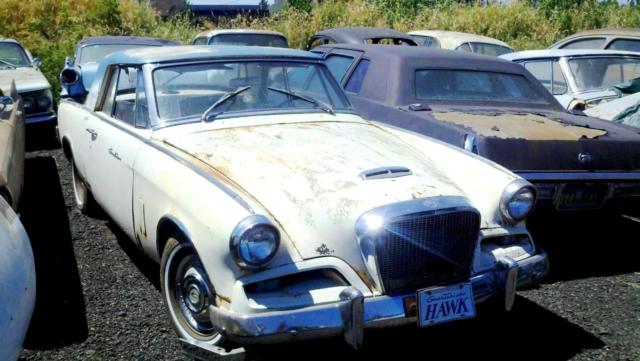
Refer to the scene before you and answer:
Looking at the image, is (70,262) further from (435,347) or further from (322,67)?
(435,347)

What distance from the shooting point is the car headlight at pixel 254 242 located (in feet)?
8.82

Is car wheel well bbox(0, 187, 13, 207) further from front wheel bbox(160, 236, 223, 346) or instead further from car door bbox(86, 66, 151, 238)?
front wheel bbox(160, 236, 223, 346)

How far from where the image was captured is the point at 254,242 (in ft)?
8.89

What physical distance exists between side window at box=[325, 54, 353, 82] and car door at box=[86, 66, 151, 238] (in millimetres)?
2345

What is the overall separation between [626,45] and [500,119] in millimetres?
5806

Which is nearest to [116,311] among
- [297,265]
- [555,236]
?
[297,265]

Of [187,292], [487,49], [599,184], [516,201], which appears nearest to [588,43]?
[487,49]

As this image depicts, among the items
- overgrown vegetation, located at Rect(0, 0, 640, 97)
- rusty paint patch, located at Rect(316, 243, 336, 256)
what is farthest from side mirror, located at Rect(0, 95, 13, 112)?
overgrown vegetation, located at Rect(0, 0, 640, 97)

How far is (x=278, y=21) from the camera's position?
20969mm

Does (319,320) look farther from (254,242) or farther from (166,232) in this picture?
(166,232)

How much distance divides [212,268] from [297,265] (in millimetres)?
393

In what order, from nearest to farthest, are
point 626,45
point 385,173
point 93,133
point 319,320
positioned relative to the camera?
point 319,320 < point 385,173 < point 93,133 < point 626,45

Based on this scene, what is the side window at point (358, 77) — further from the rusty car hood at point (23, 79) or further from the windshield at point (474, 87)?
the rusty car hood at point (23, 79)

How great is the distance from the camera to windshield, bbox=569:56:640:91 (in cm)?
742
